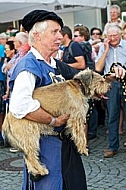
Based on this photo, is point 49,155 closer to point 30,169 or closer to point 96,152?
point 30,169

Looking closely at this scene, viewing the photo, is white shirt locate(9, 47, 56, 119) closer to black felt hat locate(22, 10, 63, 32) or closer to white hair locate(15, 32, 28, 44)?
black felt hat locate(22, 10, 63, 32)

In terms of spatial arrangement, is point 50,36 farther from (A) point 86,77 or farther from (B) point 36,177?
(B) point 36,177

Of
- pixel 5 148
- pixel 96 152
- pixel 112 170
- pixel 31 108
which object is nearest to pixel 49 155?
pixel 31 108

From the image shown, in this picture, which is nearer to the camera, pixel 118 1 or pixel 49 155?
pixel 49 155

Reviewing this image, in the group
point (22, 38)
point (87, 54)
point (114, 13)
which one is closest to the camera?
point (87, 54)

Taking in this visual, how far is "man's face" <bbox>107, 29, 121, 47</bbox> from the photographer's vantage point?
6386 mm

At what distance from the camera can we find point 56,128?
2857 mm

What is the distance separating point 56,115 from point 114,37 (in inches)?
151

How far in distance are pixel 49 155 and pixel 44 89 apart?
1.46 feet

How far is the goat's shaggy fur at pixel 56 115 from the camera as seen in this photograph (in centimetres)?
273

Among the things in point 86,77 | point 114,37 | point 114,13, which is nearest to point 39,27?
point 86,77

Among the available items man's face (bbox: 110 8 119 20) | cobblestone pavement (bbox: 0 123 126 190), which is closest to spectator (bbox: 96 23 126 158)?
cobblestone pavement (bbox: 0 123 126 190)

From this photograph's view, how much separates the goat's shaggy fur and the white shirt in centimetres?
6

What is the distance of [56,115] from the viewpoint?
2801 millimetres
